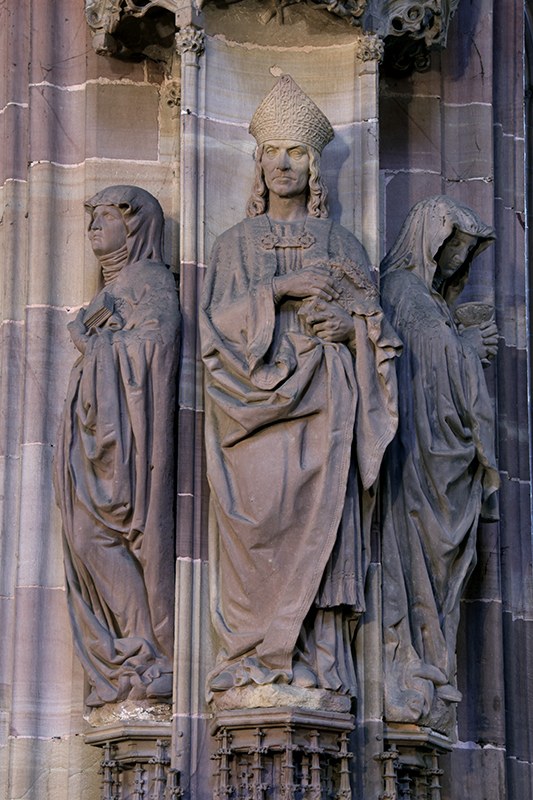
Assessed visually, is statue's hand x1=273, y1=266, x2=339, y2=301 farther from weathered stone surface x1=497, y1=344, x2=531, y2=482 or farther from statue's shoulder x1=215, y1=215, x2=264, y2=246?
weathered stone surface x1=497, y1=344, x2=531, y2=482

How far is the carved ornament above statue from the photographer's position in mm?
12352

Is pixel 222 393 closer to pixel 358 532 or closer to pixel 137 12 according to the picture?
pixel 358 532

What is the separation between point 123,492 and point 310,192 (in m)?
1.59

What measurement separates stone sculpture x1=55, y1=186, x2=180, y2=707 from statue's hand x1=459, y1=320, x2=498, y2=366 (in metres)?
1.46

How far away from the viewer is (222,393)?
1170 cm

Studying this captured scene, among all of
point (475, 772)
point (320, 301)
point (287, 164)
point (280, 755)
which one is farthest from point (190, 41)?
point (475, 772)

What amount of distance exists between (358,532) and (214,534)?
0.63 m

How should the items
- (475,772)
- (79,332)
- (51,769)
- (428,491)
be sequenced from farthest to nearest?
(475,772) → (79,332) → (428,491) → (51,769)

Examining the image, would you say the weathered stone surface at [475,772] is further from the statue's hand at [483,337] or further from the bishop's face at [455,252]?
the bishop's face at [455,252]

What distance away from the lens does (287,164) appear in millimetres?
12008

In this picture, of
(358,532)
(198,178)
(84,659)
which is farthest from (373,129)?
(84,659)

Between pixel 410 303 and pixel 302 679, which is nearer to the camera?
pixel 302 679

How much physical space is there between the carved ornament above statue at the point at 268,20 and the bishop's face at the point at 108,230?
2.83 feet

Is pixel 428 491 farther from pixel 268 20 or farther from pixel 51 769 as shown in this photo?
pixel 268 20
